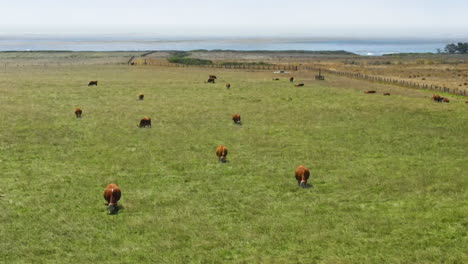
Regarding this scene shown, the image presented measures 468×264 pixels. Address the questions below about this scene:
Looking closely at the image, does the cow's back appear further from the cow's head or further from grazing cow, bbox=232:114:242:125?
grazing cow, bbox=232:114:242:125

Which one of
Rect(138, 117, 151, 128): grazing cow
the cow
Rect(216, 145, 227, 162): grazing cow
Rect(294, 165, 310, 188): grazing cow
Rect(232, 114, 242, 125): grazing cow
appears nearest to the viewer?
the cow

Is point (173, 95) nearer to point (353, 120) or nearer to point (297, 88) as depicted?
point (297, 88)

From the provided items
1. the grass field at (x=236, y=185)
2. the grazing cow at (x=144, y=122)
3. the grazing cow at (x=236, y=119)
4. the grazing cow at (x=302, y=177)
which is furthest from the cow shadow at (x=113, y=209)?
the grazing cow at (x=236, y=119)

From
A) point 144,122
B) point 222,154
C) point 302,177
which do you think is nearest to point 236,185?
point 302,177

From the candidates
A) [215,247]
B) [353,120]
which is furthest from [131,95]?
[215,247]

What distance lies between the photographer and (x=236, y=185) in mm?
21109

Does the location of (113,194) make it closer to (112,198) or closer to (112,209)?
(112,198)

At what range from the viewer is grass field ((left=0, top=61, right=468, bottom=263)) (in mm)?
14766

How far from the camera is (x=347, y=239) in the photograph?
15.3 meters

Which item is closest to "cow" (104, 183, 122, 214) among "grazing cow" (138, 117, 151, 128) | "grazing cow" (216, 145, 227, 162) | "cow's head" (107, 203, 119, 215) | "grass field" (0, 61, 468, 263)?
"cow's head" (107, 203, 119, 215)

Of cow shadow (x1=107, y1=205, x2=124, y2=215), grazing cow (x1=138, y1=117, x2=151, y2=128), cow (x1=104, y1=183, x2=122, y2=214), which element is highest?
grazing cow (x1=138, y1=117, x2=151, y2=128)

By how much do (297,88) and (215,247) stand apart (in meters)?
44.9

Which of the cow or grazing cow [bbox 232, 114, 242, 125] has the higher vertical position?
grazing cow [bbox 232, 114, 242, 125]

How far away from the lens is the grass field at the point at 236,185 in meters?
14.8
